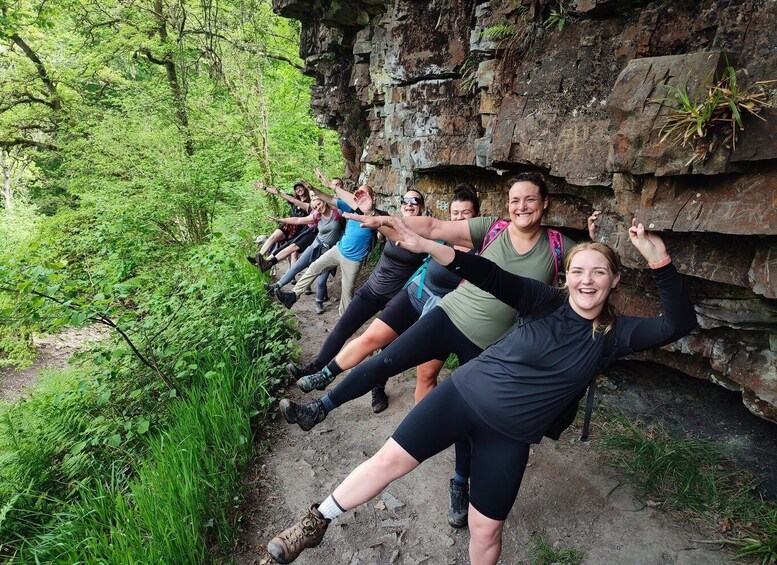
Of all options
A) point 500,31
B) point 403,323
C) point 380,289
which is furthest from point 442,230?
point 500,31

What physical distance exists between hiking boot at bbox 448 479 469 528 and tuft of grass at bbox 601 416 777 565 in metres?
1.38

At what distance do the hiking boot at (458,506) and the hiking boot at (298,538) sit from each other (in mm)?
1092

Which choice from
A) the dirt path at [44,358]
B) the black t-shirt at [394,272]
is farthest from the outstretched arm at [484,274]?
the dirt path at [44,358]

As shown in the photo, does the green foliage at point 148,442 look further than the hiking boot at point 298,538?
Yes

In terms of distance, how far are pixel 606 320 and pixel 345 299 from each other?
4.34 metres

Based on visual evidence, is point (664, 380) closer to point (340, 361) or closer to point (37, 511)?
point (340, 361)

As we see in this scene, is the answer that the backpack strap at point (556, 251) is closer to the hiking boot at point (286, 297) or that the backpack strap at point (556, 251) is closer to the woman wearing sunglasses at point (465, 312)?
the woman wearing sunglasses at point (465, 312)

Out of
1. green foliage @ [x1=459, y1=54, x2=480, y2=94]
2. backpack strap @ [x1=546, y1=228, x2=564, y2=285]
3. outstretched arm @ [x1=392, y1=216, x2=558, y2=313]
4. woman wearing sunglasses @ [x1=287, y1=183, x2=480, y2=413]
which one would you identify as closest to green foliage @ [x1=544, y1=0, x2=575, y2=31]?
green foliage @ [x1=459, y1=54, x2=480, y2=94]

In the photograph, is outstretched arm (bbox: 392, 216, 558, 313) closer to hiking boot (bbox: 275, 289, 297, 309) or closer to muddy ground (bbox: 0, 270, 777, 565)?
muddy ground (bbox: 0, 270, 777, 565)

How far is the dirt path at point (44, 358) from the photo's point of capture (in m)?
14.1

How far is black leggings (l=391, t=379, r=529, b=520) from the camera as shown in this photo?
92.7 inches

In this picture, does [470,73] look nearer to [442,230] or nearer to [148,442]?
[442,230]

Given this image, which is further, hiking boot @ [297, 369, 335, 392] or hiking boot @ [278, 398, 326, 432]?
hiking boot @ [297, 369, 335, 392]

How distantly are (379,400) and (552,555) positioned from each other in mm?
2162
